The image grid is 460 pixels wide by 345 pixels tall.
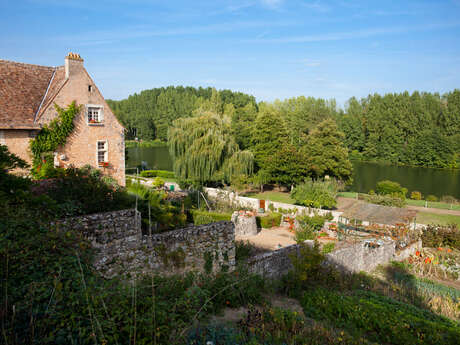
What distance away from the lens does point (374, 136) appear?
209 ft

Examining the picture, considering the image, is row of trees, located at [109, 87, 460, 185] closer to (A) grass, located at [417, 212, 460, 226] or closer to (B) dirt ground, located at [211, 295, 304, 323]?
(A) grass, located at [417, 212, 460, 226]

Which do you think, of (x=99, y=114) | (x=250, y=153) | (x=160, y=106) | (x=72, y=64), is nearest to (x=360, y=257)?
(x=99, y=114)

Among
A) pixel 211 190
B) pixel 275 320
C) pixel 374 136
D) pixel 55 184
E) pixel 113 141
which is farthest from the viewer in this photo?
pixel 374 136

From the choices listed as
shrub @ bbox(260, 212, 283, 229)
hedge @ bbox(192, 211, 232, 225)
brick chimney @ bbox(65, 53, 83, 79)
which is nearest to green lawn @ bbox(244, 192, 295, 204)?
shrub @ bbox(260, 212, 283, 229)

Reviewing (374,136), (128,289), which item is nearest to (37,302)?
(128,289)

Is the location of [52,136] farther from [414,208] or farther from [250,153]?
[414,208]

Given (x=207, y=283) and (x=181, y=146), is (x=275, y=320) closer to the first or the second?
(x=207, y=283)

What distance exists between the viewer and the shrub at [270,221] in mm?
19500

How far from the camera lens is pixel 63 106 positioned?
51.1ft

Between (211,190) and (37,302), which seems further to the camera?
(211,190)

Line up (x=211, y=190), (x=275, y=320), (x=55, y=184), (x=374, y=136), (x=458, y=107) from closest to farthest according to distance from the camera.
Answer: (x=275, y=320) < (x=55, y=184) < (x=211, y=190) < (x=458, y=107) < (x=374, y=136)

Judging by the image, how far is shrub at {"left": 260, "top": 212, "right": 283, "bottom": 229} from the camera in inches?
768

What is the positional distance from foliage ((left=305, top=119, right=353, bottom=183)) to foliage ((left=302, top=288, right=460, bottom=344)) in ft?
89.9

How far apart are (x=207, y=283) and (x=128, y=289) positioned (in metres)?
2.68
